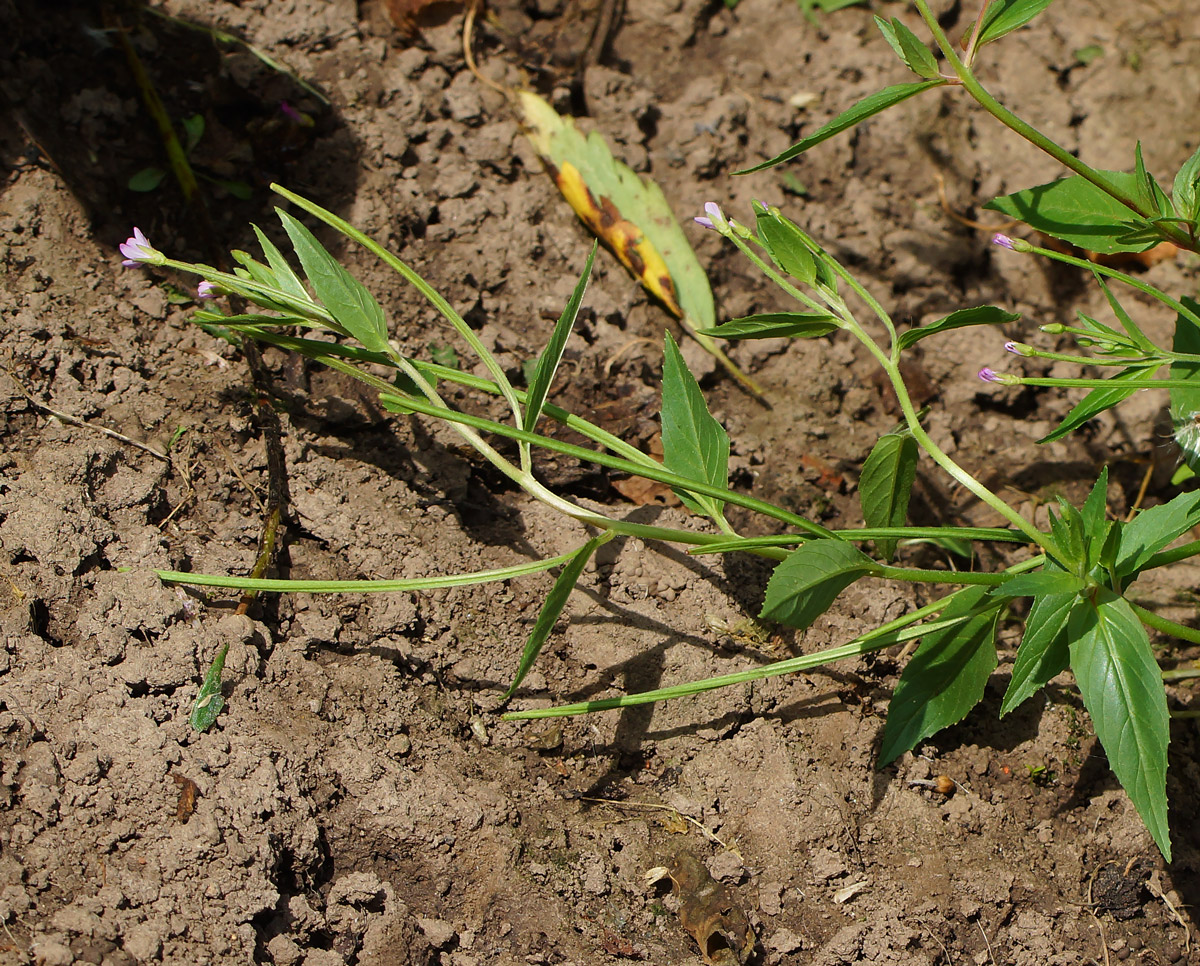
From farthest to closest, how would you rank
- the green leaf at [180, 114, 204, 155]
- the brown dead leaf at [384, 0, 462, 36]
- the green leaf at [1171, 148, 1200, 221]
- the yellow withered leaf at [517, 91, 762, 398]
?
1. the brown dead leaf at [384, 0, 462, 36]
2. the yellow withered leaf at [517, 91, 762, 398]
3. the green leaf at [180, 114, 204, 155]
4. the green leaf at [1171, 148, 1200, 221]

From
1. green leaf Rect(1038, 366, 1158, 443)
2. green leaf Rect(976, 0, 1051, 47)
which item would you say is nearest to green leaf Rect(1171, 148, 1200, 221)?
green leaf Rect(1038, 366, 1158, 443)

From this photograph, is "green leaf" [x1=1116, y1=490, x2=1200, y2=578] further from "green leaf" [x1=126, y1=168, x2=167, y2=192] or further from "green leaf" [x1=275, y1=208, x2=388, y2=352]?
"green leaf" [x1=126, y1=168, x2=167, y2=192]

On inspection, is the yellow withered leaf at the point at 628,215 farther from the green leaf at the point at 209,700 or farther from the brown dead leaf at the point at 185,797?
the brown dead leaf at the point at 185,797

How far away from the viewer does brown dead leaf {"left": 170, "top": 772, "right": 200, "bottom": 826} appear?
159 centimetres

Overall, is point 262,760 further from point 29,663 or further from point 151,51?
point 151,51

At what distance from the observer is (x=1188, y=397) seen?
1973mm

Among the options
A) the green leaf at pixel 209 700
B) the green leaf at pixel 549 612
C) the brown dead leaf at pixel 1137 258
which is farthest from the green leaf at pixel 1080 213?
the green leaf at pixel 209 700

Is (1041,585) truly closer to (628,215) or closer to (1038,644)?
(1038,644)

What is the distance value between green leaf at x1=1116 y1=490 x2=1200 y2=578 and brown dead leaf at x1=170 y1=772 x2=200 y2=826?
1637 mm

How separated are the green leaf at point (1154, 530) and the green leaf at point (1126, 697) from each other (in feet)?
0.31

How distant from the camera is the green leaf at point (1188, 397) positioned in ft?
6.42

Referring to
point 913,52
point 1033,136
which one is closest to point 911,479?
point 1033,136

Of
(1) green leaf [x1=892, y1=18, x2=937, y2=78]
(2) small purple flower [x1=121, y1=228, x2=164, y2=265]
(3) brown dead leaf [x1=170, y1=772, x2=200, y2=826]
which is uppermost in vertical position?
(1) green leaf [x1=892, y1=18, x2=937, y2=78]

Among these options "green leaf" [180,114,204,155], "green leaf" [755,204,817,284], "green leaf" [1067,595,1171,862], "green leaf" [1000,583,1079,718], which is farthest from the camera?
"green leaf" [180,114,204,155]
